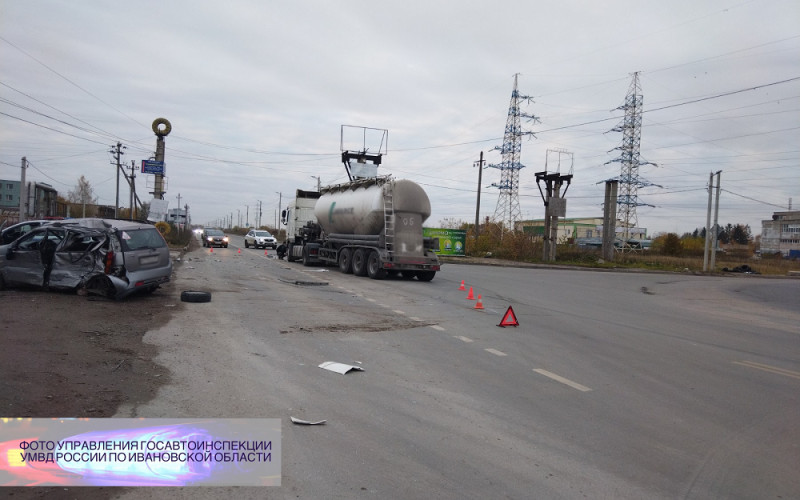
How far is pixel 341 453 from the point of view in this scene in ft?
14.0

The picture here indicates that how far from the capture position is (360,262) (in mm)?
22094

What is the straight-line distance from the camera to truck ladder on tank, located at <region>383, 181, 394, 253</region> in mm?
20281

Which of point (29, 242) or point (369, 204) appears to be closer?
point (29, 242)

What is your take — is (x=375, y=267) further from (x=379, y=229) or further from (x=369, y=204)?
(x=369, y=204)

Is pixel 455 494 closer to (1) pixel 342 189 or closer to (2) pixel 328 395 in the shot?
(2) pixel 328 395

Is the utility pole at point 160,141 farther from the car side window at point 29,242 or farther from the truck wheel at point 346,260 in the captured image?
the car side window at point 29,242

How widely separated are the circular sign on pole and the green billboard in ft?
77.9

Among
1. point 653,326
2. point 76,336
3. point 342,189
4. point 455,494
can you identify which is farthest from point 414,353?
point 342,189

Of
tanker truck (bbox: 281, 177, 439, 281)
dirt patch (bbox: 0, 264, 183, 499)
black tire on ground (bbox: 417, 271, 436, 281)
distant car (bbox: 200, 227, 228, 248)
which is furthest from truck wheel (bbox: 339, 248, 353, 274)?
distant car (bbox: 200, 227, 228, 248)

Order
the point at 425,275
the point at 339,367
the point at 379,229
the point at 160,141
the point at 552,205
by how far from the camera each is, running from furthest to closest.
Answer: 1. the point at 160,141
2. the point at 552,205
3. the point at 425,275
4. the point at 379,229
5. the point at 339,367

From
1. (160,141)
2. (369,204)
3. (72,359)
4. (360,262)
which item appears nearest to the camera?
(72,359)

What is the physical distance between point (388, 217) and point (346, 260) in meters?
4.11

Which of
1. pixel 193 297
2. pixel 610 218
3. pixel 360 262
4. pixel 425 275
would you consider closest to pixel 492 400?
pixel 193 297

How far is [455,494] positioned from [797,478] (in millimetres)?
2734
